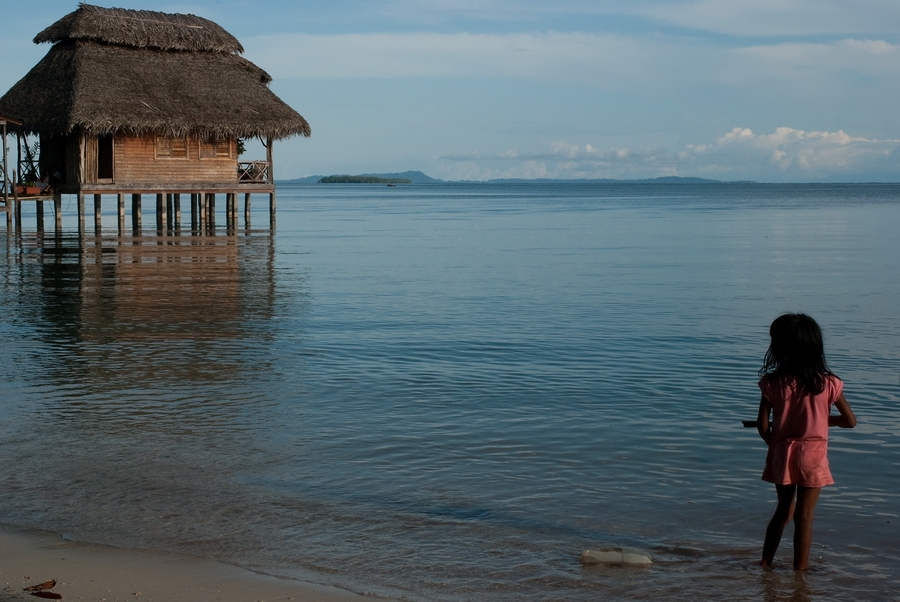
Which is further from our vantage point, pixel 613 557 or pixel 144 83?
pixel 144 83

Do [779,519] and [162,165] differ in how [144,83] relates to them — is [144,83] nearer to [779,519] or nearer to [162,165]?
[162,165]

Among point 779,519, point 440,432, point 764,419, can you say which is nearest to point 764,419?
point 764,419

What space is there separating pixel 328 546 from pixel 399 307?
10.9 m

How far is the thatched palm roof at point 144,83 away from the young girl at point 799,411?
28880mm

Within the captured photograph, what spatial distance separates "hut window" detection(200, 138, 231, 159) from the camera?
111ft

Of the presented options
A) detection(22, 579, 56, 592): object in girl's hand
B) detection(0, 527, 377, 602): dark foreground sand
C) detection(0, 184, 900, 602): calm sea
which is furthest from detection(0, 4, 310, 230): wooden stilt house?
detection(22, 579, 56, 592): object in girl's hand

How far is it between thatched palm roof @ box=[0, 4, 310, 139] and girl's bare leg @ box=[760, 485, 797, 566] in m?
28.8

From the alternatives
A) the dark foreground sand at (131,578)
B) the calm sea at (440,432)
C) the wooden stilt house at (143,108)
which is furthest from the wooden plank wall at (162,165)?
the dark foreground sand at (131,578)

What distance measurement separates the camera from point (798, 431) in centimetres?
490

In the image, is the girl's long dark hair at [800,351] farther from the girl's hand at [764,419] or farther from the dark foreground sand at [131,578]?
the dark foreground sand at [131,578]

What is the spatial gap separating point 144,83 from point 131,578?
30.8 metres

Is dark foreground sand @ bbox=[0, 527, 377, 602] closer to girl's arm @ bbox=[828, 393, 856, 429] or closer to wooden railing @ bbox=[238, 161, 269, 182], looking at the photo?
girl's arm @ bbox=[828, 393, 856, 429]

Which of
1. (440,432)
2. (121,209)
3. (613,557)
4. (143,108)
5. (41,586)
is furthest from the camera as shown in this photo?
(121,209)

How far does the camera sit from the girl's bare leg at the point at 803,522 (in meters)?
5.00
